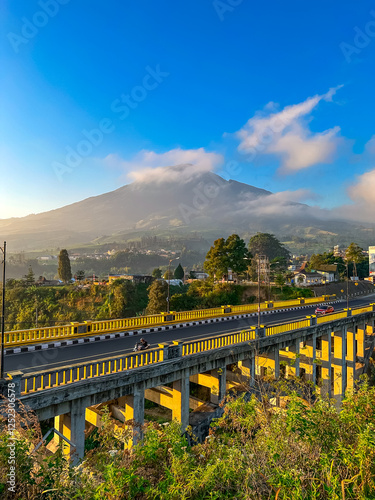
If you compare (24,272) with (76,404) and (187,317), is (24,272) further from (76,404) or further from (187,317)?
(76,404)

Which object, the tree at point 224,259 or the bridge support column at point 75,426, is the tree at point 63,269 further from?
the bridge support column at point 75,426

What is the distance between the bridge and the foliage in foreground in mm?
1408

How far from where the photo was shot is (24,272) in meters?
186

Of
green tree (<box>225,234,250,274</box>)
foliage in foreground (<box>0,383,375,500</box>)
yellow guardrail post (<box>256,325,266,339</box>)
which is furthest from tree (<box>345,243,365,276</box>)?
foliage in foreground (<box>0,383,375,500</box>)

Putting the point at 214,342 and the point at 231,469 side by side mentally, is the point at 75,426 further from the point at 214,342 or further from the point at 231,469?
the point at 214,342

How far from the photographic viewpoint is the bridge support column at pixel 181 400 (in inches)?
501

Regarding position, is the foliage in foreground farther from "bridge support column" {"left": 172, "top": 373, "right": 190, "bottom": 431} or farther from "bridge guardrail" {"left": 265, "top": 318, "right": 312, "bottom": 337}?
"bridge guardrail" {"left": 265, "top": 318, "right": 312, "bottom": 337}

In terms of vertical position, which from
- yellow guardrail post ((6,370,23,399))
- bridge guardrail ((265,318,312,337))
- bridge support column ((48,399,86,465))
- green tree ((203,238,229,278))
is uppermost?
green tree ((203,238,229,278))

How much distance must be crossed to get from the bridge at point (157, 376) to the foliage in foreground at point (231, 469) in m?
1.41

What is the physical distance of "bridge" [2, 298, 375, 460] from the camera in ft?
30.4

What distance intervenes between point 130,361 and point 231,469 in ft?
26.6

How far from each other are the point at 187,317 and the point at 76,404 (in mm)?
15869

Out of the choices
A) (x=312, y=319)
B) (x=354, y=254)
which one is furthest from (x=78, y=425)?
(x=354, y=254)

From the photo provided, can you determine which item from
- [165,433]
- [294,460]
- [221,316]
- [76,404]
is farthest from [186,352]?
[221,316]
